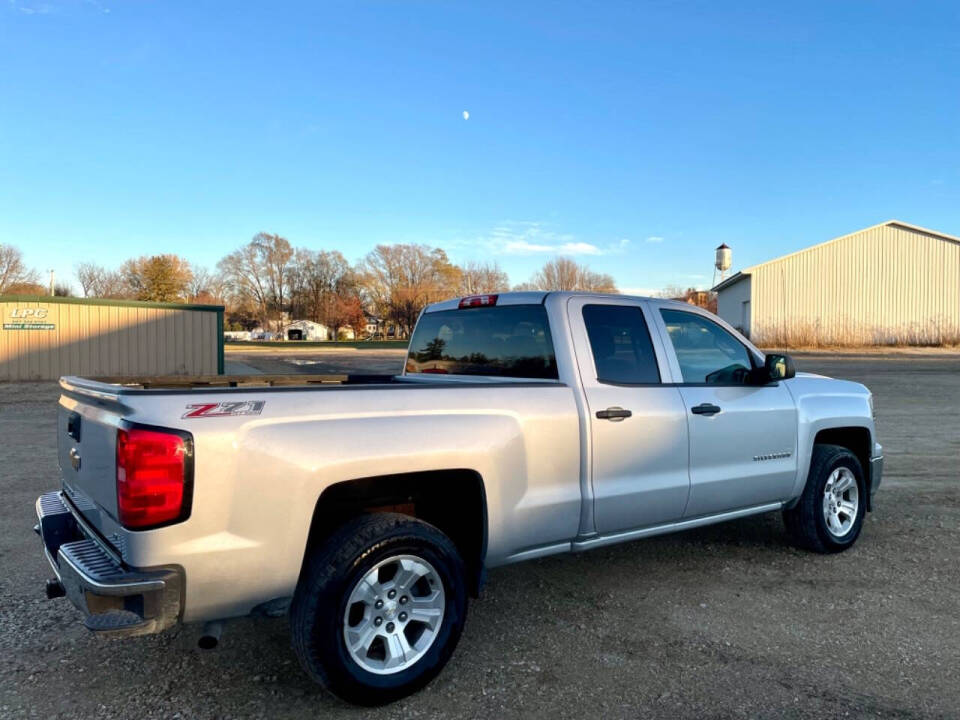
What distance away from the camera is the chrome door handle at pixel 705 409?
417 centimetres

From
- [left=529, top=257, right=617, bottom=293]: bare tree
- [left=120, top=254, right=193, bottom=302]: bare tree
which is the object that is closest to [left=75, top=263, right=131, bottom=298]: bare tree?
[left=120, top=254, right=193, bottom=302]: bare tree

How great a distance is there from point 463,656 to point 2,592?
294 centimetres

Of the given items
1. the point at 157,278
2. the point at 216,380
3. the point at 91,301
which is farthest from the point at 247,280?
the point at 216,380

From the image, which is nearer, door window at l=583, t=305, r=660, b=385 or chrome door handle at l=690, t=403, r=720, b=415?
door window at l=583, t=305, r=660, b=385

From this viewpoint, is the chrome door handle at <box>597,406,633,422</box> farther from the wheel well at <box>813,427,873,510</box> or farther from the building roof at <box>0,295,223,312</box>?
the building roof at <box>0,295,223,312</box>

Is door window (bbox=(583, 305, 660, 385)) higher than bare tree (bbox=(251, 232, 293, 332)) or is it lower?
lower

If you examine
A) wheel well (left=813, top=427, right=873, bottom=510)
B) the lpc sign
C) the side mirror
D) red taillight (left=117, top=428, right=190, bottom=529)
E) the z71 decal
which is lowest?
wheel well (left=813, top=427, right=873, bottom=510)

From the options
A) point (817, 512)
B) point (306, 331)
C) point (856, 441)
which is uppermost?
point (306, 331)

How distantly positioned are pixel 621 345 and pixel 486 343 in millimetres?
849

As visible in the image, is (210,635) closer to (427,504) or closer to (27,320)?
(427,504)

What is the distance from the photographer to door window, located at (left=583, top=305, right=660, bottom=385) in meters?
3.94

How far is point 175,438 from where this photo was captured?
2.54 meters

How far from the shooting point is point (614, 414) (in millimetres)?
3756

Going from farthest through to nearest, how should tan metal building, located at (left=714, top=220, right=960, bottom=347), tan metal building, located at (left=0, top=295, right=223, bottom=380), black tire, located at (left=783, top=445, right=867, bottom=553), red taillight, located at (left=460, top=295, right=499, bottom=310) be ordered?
tan metal building, located at (left=714, top=220, right=960, bottom=347), tan metal building, located at (left=0, top=295, right=223, bottom=380), black tire, located at (left=783, top=445, right=867, bottom=553), red taillight, located at (left=460, top=295, right=499, bottom=310)
